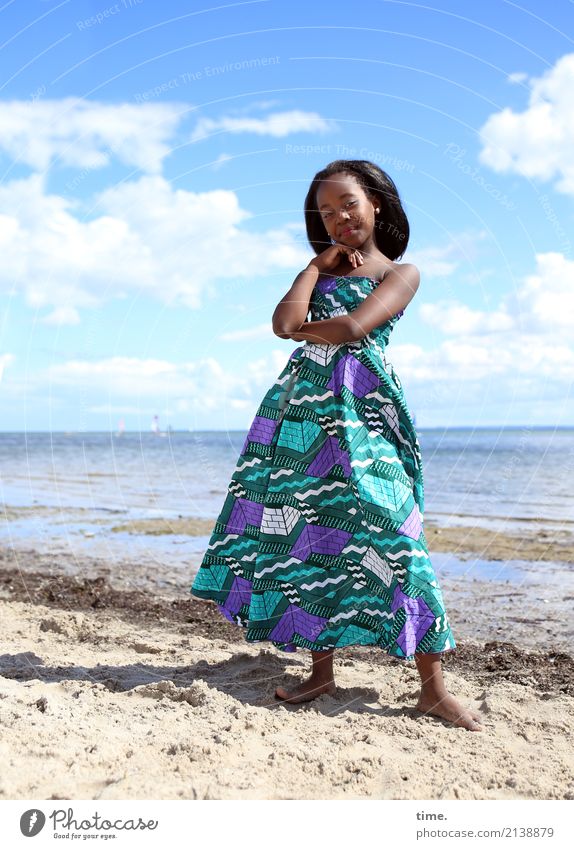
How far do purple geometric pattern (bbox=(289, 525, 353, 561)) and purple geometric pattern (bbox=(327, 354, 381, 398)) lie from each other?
0.62m

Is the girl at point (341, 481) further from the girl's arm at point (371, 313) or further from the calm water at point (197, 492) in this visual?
the calm water at point (197, 492)

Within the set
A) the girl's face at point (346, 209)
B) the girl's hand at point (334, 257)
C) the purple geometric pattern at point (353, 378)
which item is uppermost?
the girl's face at point (346, 209)

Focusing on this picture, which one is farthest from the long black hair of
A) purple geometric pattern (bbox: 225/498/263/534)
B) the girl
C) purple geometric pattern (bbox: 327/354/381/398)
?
purple geometric pattern (bbox: 225/498/263/534)

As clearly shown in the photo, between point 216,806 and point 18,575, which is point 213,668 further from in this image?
point 18,575

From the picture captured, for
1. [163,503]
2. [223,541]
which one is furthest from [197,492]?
[223,541]

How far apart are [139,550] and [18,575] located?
1.94 m

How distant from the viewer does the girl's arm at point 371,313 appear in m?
3.42

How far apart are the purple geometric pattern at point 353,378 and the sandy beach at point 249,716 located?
1.46 meters

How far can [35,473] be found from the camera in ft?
70.8

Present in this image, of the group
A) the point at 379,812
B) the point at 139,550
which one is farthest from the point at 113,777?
the point at 139,550

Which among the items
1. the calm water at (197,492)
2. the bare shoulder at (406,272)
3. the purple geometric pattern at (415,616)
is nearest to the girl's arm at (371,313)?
the bare shoulder at (406,272)

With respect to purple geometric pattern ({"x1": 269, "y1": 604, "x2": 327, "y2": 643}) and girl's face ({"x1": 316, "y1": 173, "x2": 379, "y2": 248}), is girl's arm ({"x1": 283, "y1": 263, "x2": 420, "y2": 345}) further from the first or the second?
purple geometric pattern ({"x1": 269, "y1": 604, "x2": 327, "y2": 643})

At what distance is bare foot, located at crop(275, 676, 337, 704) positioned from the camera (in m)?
3.67

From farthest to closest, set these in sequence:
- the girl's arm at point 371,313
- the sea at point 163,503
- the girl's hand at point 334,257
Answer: the sea at point 163,503, the girl's hand at point 334,257, the girl's arm at point 371,313
